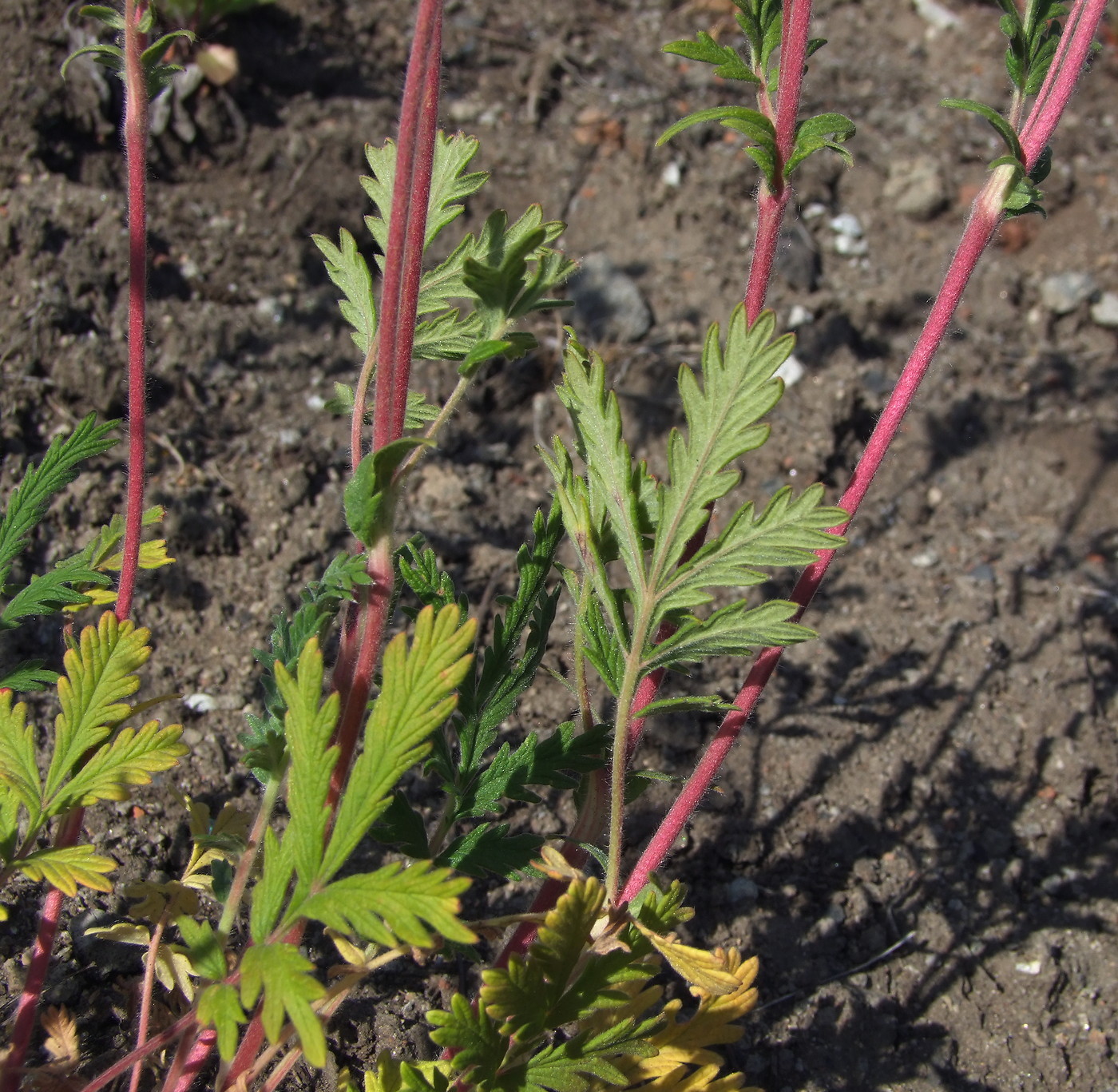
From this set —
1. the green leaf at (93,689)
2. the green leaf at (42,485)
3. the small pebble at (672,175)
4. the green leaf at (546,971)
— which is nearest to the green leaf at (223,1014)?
the green leaf at (546,971)

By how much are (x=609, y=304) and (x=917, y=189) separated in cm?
131

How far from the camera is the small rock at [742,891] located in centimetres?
227

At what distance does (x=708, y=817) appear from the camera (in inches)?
94.5

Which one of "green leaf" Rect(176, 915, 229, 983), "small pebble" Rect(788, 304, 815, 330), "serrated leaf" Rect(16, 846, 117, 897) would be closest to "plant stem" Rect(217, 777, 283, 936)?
"green leaf" Rect(176, 915, 229, 983)

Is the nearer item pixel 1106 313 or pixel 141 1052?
pixel 141 1052

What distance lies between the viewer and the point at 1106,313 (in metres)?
3.63

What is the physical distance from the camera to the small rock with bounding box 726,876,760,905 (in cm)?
227

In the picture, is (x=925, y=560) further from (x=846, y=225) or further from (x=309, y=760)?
(x=309, y=760)

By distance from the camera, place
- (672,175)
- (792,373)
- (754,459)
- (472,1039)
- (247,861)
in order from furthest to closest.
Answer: (672,175) → (792,373) → (754,459) → (247,861) → (472,1039)

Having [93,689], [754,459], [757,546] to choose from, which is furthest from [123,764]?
[754,459]

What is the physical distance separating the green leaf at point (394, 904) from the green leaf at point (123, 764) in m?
0.36

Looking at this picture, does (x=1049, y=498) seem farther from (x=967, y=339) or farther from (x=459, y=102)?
(x=459, y=102)

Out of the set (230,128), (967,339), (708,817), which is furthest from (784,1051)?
(230,128)

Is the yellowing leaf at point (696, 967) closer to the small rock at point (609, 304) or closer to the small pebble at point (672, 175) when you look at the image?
the small rock at point (609, 304)
